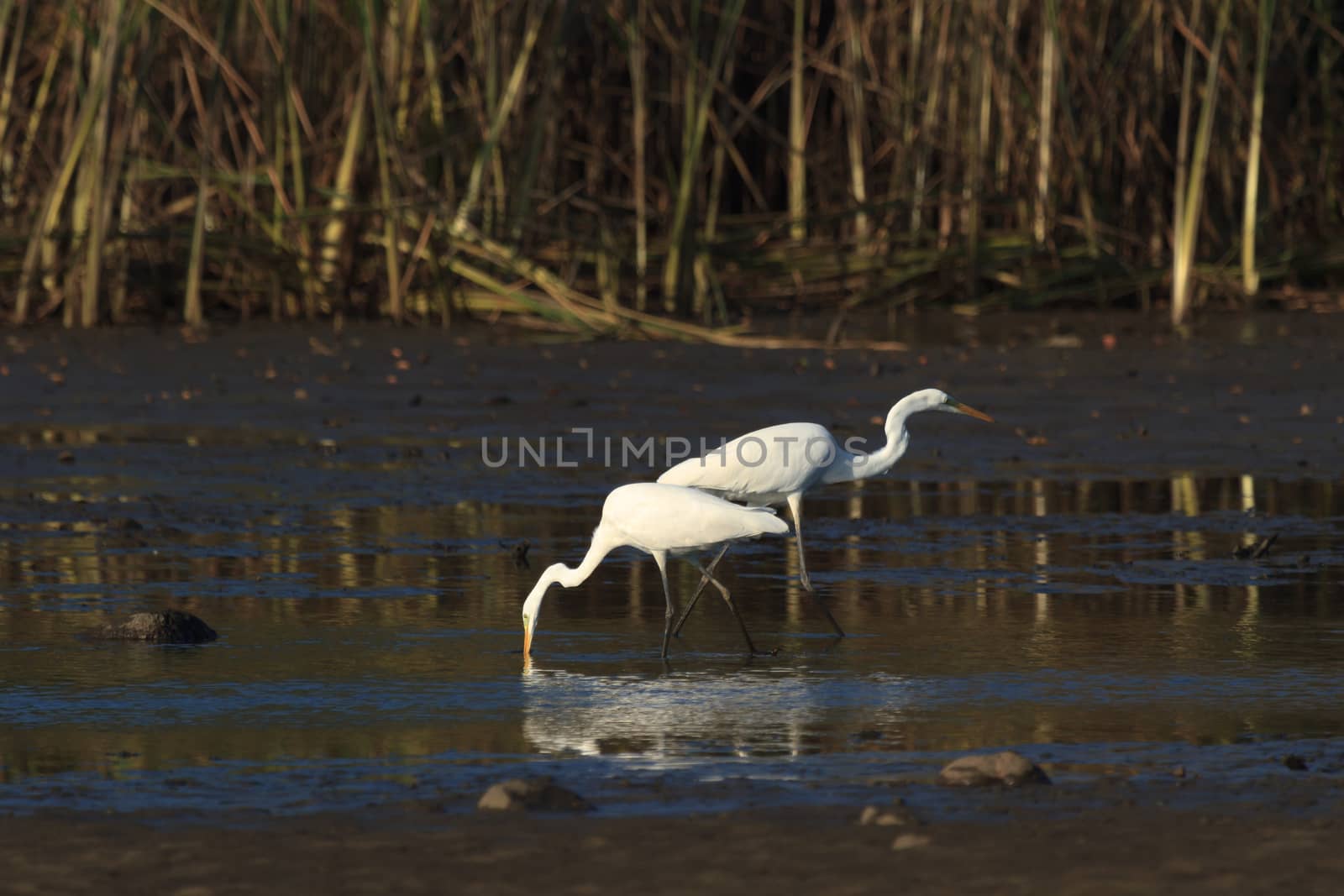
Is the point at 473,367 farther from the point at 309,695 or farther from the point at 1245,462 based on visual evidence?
the point at 309,695

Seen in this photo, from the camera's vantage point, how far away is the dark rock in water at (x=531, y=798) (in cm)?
430

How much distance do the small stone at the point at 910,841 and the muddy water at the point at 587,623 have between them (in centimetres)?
38

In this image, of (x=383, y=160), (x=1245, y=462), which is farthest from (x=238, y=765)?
(x=383, y=160)

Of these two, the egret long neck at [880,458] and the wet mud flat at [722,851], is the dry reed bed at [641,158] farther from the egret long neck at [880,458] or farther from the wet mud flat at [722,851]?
the wet mud flat at [722,851]

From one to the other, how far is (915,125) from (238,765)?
10.9m

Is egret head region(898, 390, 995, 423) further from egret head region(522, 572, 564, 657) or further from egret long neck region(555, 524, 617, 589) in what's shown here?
egret head region(522, 572, 564, 657)

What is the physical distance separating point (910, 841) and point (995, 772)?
1.54 ft

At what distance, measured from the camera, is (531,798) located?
4.32 metres

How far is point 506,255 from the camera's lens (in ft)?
44.0

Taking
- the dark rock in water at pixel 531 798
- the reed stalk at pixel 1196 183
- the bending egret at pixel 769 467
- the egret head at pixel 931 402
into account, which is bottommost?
the dark rock in water at pixel 531 798

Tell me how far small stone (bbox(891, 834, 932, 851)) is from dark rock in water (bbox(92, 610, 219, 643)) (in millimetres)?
2676

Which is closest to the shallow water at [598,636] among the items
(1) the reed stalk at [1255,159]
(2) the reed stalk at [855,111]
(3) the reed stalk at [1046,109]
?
(1) the reed stalk at [1255,159]

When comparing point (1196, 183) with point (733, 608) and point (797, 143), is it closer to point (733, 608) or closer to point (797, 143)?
point (797, 143)

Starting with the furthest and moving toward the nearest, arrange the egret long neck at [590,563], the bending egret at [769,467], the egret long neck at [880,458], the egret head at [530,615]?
1. the egret long neck at [880,458]
2. the bending egret at [769,467]
3. the egret long neck at [590,563]
4. the egret head at [530,615]
